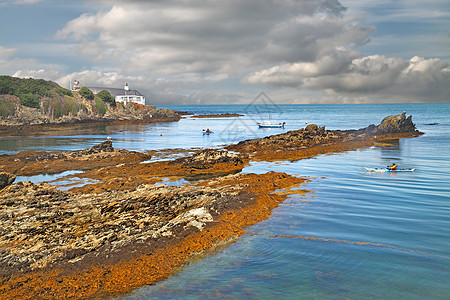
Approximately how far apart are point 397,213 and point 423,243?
11.1ft

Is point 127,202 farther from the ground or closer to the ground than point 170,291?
farther from the ground

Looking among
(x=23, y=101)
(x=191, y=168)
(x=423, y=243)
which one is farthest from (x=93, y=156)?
(x=23, y=101)

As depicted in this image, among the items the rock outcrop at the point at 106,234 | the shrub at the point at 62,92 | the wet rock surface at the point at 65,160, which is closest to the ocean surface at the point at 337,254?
the rock outcrop at the point at 106,234

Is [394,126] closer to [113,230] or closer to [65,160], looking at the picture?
[65,160]

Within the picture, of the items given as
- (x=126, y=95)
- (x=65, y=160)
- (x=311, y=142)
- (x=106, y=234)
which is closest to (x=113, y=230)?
(x=106, y=234)

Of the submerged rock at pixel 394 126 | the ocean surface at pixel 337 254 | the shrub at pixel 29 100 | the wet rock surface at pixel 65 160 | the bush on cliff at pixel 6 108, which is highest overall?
the shrub at pixel 29 100

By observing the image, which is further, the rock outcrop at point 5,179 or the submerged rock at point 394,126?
the submerged rock at point 394,126

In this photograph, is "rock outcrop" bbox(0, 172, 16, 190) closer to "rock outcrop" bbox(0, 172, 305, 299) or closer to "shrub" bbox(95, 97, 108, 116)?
"rock outcrop" bbox(0, 172, 305, 299)

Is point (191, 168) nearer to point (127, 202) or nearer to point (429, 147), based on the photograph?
point (127, 202)

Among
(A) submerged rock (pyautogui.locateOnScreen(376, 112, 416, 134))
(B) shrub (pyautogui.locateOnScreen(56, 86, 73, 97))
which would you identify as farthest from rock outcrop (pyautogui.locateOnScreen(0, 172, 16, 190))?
(B) shrub (pyautogui.locateOnScreen(56, 86, 73, 97))

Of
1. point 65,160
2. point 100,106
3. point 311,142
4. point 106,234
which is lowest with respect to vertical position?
point 106,234

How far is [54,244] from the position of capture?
973cm

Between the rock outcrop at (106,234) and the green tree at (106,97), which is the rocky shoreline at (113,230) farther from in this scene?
the green tree at (106,97)

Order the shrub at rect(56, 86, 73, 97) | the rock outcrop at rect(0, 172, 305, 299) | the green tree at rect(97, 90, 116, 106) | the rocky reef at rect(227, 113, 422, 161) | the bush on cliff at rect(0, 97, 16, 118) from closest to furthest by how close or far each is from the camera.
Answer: the rock outcrop at rect(0, 172, 305, 299) < the rocky reef at rect(227, 113, 422, 161) < the bush on cliff at rect(0, 97, 16, 118) < the shrub at rect(56, 86, 73, 97) < the green tree at rect(97, 90, 116, 106)
